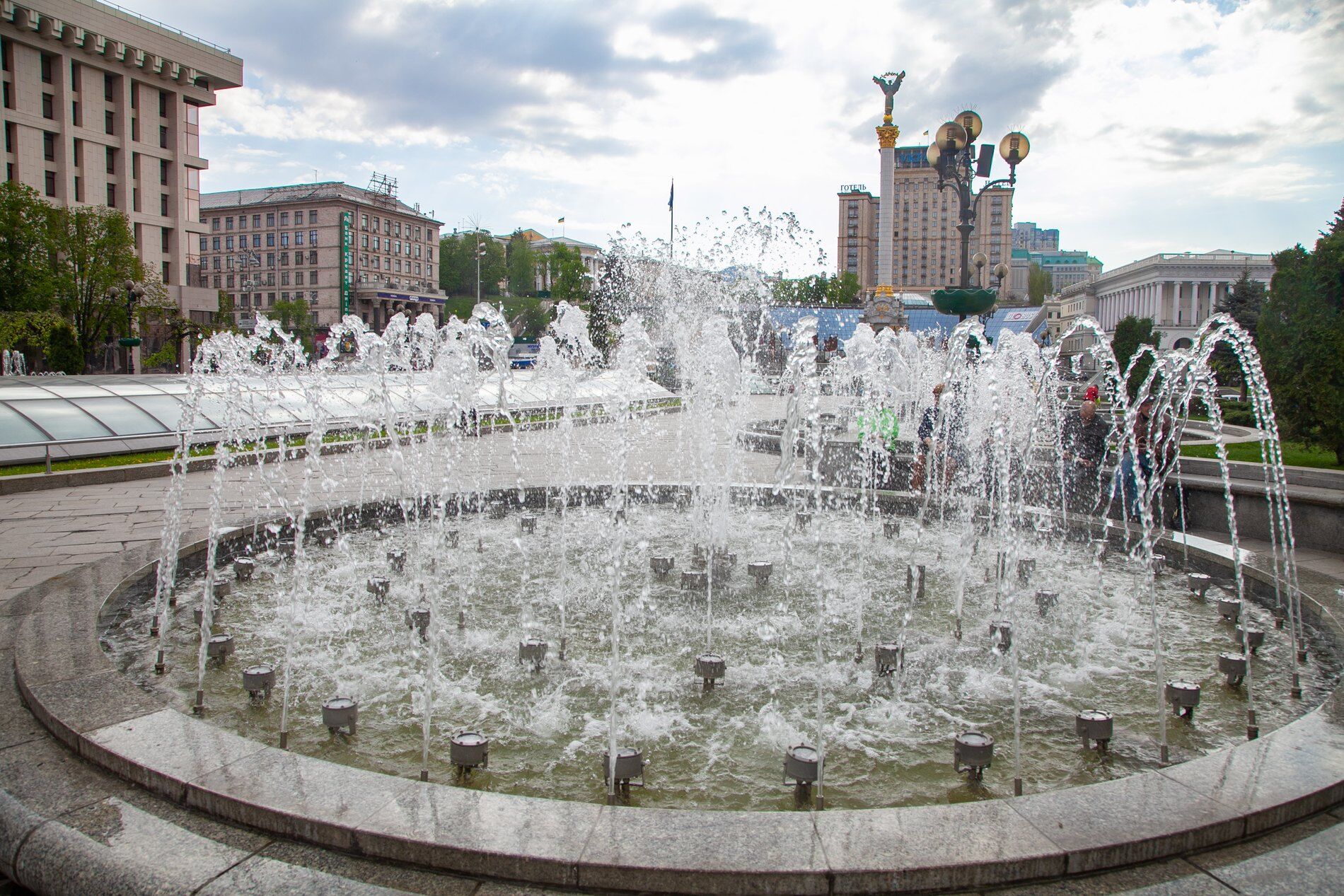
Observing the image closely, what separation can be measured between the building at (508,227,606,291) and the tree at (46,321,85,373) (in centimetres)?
4829

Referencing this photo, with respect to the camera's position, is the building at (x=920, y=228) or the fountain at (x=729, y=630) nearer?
the fountain at (x=729, y=630)

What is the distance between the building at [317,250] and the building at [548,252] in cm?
1686

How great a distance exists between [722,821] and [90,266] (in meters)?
34.3

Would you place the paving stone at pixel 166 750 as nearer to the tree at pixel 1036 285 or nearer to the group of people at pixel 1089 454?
the group of people at pixel 1089 454

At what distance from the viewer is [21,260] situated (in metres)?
25.5

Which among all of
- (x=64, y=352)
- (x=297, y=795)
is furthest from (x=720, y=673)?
(x=64, y=352)

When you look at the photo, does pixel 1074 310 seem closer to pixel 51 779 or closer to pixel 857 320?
pixel 857 320

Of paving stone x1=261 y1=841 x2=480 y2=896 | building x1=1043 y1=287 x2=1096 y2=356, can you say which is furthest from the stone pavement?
building x1=1043 y1=287 x2=1096 y2=356

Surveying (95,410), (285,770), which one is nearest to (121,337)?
(95,410)

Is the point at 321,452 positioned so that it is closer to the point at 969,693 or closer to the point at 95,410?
the point at 95,410

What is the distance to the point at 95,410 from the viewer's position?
44.2ft

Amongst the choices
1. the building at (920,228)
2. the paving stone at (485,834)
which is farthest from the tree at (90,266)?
the building at (920,228)

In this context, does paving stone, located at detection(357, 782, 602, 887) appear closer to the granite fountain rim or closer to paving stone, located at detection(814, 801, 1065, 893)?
the granite fountain rim

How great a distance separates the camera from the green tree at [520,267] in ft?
312
